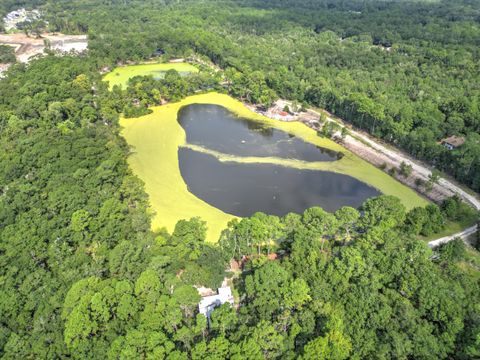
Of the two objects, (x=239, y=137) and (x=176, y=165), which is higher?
(x=176, y=165)

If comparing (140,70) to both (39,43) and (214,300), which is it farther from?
(214,300)

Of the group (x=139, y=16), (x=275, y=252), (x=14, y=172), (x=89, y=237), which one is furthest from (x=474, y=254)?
(x=139, y=16)

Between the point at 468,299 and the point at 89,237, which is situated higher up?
the point at 468,299

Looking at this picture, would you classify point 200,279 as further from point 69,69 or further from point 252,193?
point 69,69

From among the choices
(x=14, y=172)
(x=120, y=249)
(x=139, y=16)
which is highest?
(x=120, y=249)

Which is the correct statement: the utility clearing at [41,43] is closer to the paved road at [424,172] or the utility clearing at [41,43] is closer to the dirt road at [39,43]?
the dirt road at [39,43]

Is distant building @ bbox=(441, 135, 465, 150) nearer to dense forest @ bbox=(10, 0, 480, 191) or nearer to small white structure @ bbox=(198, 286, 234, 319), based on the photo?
dense forest @ bbox=(10, 0, 480, 191)

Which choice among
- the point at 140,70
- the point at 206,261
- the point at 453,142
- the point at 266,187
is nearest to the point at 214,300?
the point at 206,261
